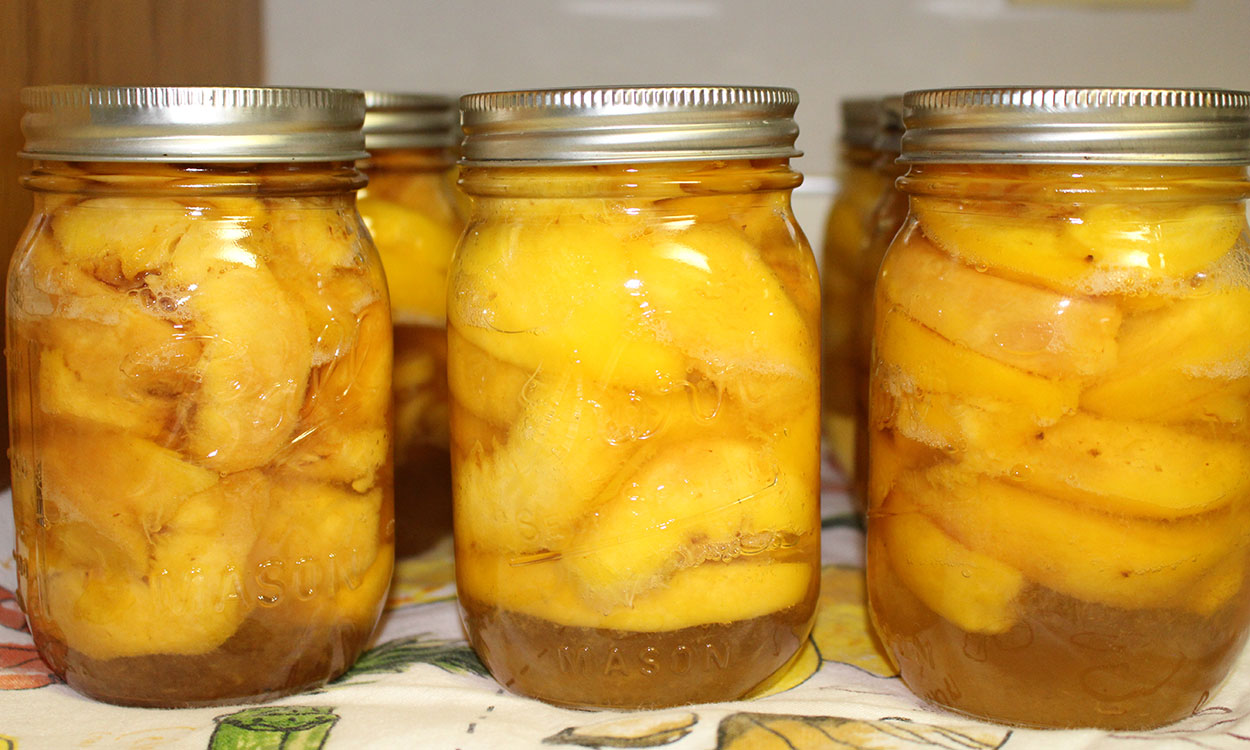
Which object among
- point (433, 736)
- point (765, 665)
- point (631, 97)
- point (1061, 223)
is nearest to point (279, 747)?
point (433, 736)

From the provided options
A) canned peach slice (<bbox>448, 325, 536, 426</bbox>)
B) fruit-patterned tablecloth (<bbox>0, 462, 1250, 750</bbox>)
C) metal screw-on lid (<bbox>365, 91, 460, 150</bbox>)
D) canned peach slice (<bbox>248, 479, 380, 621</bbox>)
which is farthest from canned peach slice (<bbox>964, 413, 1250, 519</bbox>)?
metal screw-on lid (<bbox>365, 91, 460, 150</bbox>)

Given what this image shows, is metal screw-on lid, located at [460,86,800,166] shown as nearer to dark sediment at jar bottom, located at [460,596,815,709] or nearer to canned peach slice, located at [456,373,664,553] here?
canned peach slice, located at [456,373,664,553]

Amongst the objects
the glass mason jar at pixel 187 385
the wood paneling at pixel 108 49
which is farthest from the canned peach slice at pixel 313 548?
the wood paneling at pixel 108 49

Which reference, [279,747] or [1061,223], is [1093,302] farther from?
[279,747]

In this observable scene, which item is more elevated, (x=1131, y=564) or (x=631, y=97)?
(x=631, y=97)

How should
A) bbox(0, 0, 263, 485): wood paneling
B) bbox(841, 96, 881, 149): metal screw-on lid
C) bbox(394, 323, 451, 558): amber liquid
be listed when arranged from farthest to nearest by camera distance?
bbox(841, 96, 881, 149): metal screw-on lid, bbox(394, 323, 451, 558): amber liquid, bbox(0, 0, 263, 485): wood paneling
